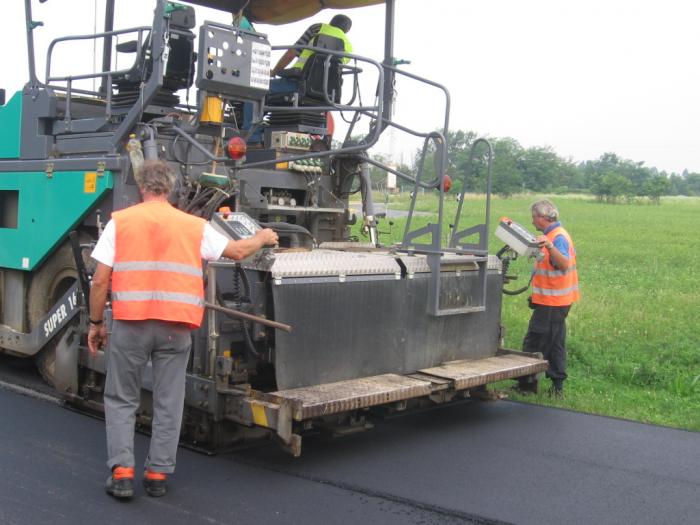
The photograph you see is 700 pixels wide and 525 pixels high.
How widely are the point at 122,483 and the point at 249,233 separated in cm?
152

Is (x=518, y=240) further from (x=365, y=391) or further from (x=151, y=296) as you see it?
(x=151, y=296)

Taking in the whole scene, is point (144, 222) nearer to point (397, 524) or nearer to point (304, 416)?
point (304, 416)

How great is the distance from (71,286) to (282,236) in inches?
61.4

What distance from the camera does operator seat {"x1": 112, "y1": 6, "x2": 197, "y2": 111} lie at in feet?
19.0

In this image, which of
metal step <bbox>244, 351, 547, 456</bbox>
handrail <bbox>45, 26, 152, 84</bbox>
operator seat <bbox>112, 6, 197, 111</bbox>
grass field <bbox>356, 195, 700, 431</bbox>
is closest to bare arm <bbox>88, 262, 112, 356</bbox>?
metal step <bbox>244, 351, 547, 456</bbox>

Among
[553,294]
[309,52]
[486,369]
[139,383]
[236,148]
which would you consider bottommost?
[486,369]

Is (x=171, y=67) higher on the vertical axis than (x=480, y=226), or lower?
higher

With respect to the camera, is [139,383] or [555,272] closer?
[139,383]

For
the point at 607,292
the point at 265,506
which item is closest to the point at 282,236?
the point at 265,506

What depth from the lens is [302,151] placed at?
6625 mm

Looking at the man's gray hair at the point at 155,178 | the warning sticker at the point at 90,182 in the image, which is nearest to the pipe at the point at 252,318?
the man's gray hair at the point at 155,178

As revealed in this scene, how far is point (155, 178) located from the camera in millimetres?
4250

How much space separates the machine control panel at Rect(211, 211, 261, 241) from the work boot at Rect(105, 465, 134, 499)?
137 cm

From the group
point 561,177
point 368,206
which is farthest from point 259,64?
point 561,177
